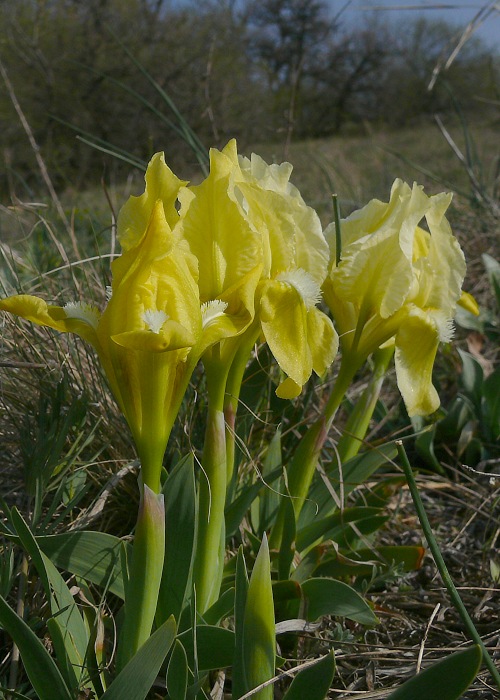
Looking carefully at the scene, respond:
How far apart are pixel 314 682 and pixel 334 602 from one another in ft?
0.84

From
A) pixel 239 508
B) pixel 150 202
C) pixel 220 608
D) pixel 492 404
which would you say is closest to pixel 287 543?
pixel 239 508

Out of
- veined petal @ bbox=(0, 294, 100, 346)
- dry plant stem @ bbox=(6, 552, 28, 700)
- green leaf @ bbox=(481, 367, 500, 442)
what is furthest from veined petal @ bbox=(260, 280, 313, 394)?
green leaf @ bbox=(481, 367, 500, 442)

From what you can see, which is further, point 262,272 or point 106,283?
point 106,283

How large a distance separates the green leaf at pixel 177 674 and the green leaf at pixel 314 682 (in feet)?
0.46

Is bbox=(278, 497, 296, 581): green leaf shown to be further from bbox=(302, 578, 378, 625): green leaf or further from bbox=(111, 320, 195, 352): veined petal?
bbox=(111, 320, 195, 352): veined petal

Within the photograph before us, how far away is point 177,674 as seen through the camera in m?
0.87

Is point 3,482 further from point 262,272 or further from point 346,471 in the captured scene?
point 262,272

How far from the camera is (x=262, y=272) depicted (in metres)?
0.96

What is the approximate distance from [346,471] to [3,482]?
2.49ft

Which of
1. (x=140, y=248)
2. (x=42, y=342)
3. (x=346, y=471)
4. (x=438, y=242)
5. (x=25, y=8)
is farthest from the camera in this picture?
(x=25, y=8)

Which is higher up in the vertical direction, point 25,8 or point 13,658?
point 25,8

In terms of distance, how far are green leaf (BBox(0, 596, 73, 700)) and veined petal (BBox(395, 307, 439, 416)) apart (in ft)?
2.10

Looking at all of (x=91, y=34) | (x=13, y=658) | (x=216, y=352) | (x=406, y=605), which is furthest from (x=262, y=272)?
(x=91, y=34)

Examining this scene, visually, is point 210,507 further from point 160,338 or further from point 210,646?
point 160,338
